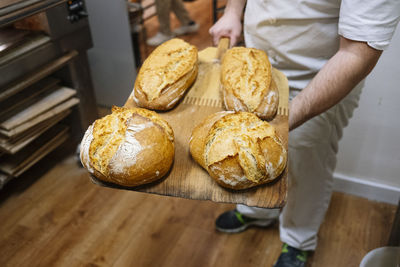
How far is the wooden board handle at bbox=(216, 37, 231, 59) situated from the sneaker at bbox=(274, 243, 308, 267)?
100 centimetres

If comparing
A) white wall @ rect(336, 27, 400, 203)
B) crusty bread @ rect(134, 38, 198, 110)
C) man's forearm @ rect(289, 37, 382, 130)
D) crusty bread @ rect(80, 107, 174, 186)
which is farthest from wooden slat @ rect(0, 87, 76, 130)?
white wall @ rect(336, 27, 400, 203)

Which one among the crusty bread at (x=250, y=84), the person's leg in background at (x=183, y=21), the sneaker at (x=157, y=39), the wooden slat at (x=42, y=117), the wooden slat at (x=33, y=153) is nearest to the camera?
the crusty bread at (x=250, y=84)

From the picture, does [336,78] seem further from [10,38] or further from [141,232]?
[10,38]

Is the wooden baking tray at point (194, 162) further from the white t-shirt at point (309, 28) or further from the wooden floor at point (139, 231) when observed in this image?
the wooden floor at point (139, 231)

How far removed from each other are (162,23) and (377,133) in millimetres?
2301

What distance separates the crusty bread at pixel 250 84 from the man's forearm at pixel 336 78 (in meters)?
0.09

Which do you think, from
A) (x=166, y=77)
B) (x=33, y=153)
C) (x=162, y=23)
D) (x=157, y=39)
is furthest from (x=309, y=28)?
(x=162, y=23)

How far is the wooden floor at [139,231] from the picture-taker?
1679 millimetres

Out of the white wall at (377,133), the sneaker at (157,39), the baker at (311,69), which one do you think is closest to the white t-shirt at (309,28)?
the baker at (311,69)

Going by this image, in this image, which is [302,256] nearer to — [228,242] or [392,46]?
[228,242]

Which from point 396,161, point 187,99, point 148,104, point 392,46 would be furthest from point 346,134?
point 148,104

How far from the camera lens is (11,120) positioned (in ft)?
5.82

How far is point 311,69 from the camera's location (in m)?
1.22

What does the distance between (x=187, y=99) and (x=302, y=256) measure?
101 cm
